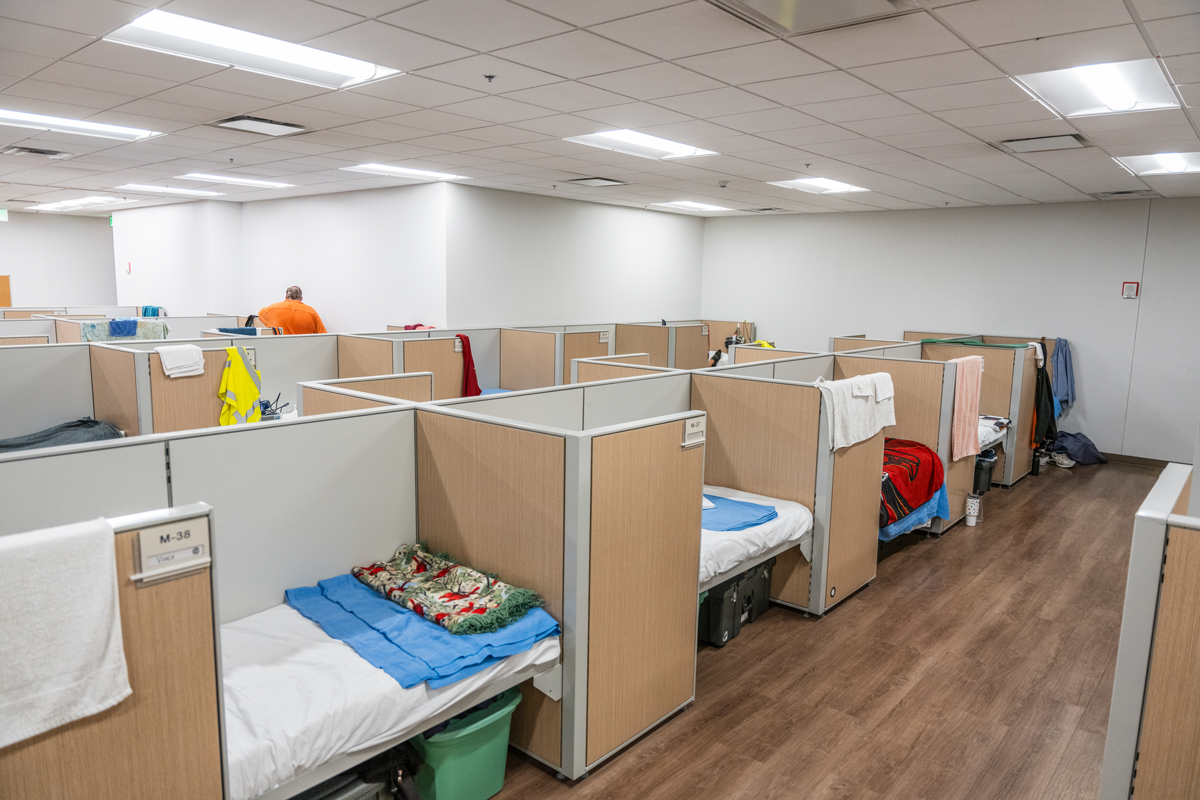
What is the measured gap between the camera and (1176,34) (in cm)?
256

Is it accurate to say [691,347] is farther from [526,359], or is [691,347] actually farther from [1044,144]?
[1044,144]

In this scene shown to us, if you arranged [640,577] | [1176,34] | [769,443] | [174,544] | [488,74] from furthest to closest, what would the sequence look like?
1. [769,443]
2. [488,74]
3. [1176,34]
4. [640,577]
5. [174,544]

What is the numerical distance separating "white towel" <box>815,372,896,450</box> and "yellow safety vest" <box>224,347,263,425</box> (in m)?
3.09

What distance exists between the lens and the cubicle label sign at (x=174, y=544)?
4.40 feet

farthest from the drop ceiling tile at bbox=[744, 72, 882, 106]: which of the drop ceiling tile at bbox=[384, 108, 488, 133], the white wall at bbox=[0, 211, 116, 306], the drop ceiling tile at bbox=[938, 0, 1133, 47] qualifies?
the white wall at bbox=[0, 211, 116, 306]

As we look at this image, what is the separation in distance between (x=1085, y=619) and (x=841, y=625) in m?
1.23

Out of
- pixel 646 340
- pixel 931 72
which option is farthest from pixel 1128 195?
pixel 931 72

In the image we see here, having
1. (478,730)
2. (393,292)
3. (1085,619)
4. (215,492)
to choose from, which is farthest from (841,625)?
(393,292)

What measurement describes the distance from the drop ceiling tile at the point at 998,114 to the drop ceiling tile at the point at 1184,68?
0.56 metres

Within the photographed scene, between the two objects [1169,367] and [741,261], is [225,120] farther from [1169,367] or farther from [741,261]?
[1169,367]

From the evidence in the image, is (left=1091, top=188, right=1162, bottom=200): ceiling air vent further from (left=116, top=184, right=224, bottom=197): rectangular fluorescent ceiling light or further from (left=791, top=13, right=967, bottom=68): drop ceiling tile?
(left=116, top=184, right=224, bottom=197): rectangular fluorescent ceiling light

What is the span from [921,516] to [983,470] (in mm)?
1553

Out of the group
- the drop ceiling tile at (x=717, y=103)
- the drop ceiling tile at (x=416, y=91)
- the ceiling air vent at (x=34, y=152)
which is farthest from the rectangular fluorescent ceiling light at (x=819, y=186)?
the ceiling air vent at (x=34, y=152)

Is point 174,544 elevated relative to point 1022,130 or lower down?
lower down
